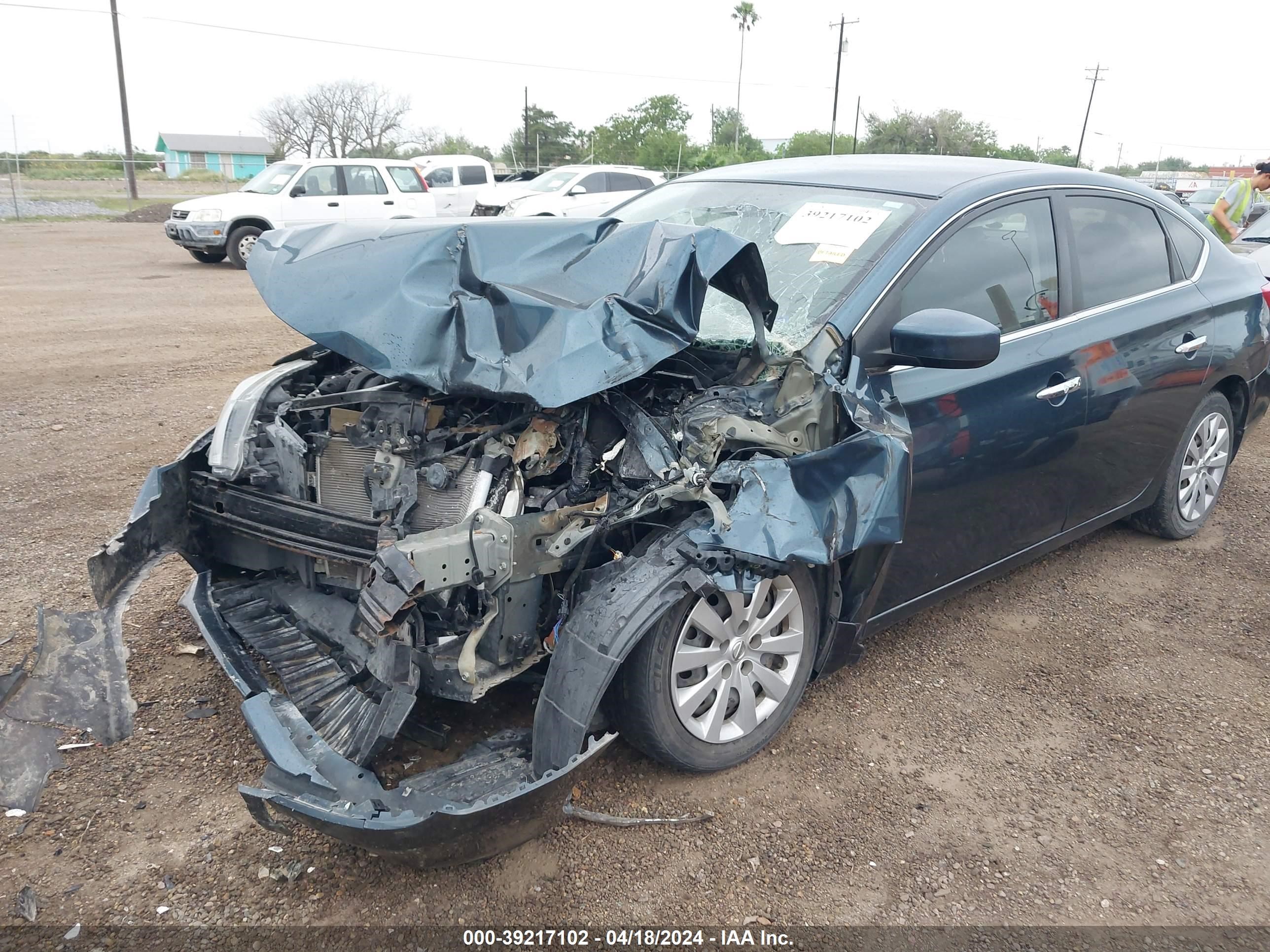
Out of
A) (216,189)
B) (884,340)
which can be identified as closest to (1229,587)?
(884,340)

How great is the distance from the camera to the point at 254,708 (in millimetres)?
2383

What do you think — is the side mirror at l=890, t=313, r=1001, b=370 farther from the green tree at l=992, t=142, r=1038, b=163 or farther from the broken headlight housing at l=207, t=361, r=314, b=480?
the green tree at l=992, t=142, r=1038, b=163

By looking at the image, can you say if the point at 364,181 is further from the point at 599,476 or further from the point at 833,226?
the point at 599,476

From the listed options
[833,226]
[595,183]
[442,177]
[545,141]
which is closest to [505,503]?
[833,226]

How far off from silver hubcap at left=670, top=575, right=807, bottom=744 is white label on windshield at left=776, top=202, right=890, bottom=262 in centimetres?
124

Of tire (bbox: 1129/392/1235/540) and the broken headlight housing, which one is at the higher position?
the broken headlight housing

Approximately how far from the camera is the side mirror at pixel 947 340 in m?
2.63

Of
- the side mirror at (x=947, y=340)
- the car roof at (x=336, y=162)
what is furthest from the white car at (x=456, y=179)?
the side mirror at (x=947, y=340)

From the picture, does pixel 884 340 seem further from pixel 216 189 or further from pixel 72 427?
pixel 216 189

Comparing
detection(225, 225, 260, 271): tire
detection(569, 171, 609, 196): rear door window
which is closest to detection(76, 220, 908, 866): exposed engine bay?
detection(225, 225, 260, 271): tire

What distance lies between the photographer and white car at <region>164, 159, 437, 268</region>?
14.5m

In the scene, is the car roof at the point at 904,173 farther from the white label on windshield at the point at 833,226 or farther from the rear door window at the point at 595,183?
the rear door window at the point at 595,183

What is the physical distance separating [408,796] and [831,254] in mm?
2210

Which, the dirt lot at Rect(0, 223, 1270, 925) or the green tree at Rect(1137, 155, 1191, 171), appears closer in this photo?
the dirt lot at Rect(0, 223, 1270, 925)
